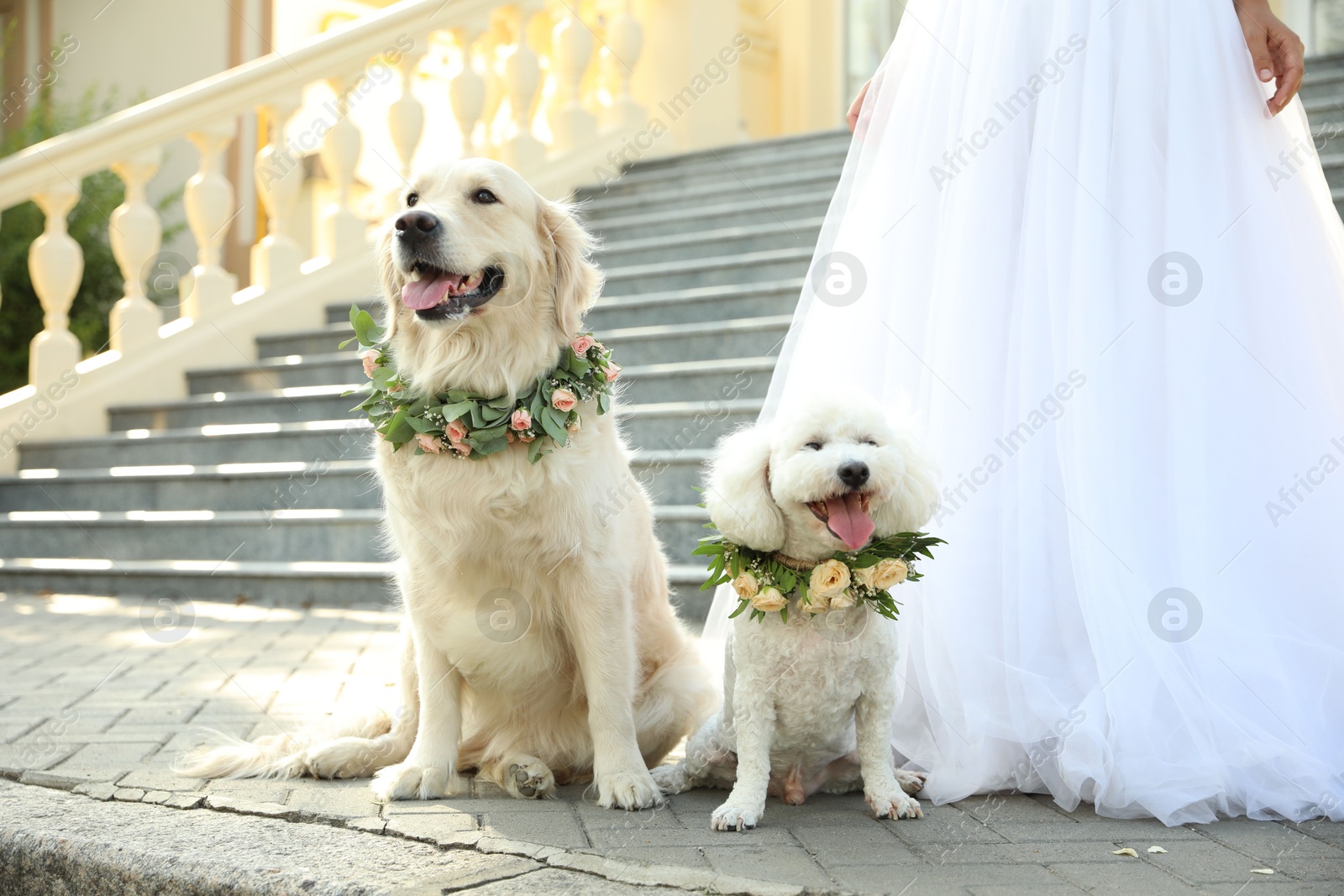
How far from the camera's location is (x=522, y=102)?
7.93 metres

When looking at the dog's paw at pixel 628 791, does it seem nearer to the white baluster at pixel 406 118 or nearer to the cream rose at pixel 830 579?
the cream rose at pixel 830 579

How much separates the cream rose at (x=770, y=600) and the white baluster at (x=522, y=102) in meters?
6.00

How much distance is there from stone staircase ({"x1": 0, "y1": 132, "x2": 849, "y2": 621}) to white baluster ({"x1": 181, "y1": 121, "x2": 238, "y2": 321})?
38 centimetres

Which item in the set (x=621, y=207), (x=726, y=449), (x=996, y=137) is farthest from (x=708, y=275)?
(x=726, y=449)

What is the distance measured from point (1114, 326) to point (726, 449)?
1.00 m

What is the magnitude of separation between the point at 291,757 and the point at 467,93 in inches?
227

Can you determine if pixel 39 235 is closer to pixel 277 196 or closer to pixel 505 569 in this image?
pixel 277 196

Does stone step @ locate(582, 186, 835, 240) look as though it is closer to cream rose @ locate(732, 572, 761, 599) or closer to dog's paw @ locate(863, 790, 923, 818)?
cream rose @ locate(732, 572, 761, 599)

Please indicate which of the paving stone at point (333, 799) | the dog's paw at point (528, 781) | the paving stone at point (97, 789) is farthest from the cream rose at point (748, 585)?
the paving stone at point (97, 789)

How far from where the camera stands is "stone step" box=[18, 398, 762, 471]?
17.3 ft

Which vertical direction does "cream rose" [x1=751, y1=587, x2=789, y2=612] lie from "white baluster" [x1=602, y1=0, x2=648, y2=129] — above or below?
below

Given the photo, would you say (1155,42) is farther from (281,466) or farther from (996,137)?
(281,466)

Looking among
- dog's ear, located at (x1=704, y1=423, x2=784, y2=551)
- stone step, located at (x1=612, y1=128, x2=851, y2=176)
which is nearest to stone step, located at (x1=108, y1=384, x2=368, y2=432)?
stone step, located at (x1=612, y1=128, x2=851, y2=176)

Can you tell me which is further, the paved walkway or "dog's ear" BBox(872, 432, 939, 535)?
"dog's ear" BBox(872, 432, 939, 535)
